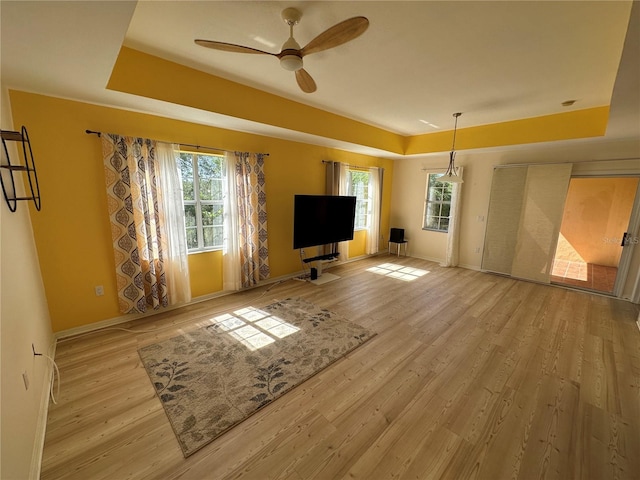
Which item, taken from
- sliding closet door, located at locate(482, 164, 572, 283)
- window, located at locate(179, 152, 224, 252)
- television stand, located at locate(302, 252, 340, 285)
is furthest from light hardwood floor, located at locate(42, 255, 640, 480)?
sliding closet door, located at locate(482, 164, 572, 283)

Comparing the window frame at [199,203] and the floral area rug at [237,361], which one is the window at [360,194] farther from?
the floral area rug at [237,361]

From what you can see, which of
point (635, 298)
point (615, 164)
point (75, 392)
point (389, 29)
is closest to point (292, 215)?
point (389, 29)

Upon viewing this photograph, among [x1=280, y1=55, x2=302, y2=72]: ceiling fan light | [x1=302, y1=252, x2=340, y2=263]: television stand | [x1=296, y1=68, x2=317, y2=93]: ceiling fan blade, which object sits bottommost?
[x1=302, y1=252, x2=340, y2=263]: television stand

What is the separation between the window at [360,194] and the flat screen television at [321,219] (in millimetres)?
927

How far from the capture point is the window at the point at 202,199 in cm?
341

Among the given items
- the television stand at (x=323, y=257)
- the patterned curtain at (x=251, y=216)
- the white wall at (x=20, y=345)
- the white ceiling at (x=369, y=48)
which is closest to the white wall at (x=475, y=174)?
the white ceiling at (x=369, y=48)

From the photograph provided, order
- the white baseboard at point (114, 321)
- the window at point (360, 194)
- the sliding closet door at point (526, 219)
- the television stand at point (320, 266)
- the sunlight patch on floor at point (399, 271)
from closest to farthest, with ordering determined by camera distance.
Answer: the white baseboard at point (114, 321) < the sliding closet door at point (526, 219) < the television stand at point (320, 266) < the sunlight patch on floor at point (399, 271) < the window at point (360, 194)

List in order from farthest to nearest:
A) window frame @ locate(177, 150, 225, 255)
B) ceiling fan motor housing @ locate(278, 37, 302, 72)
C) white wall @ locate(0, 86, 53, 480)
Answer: window frame @ locate(177, 150, 225, 255)
ceiling fan motor housing @ locate(278, 37, 302, 72)
white wall @ locate(0, 86, 53, 480)

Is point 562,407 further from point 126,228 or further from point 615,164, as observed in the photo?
point 126,228

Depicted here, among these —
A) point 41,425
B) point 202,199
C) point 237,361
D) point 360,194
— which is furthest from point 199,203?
point 360,194

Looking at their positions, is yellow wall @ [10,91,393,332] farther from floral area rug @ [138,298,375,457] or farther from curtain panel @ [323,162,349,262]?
curtain panel @ [323,162,349,262]

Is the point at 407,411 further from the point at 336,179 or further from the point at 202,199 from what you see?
the point at 336,179

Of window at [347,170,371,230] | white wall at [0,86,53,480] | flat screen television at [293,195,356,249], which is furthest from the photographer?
window at [347,170,371,230]

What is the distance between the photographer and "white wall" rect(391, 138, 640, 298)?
3.90m
